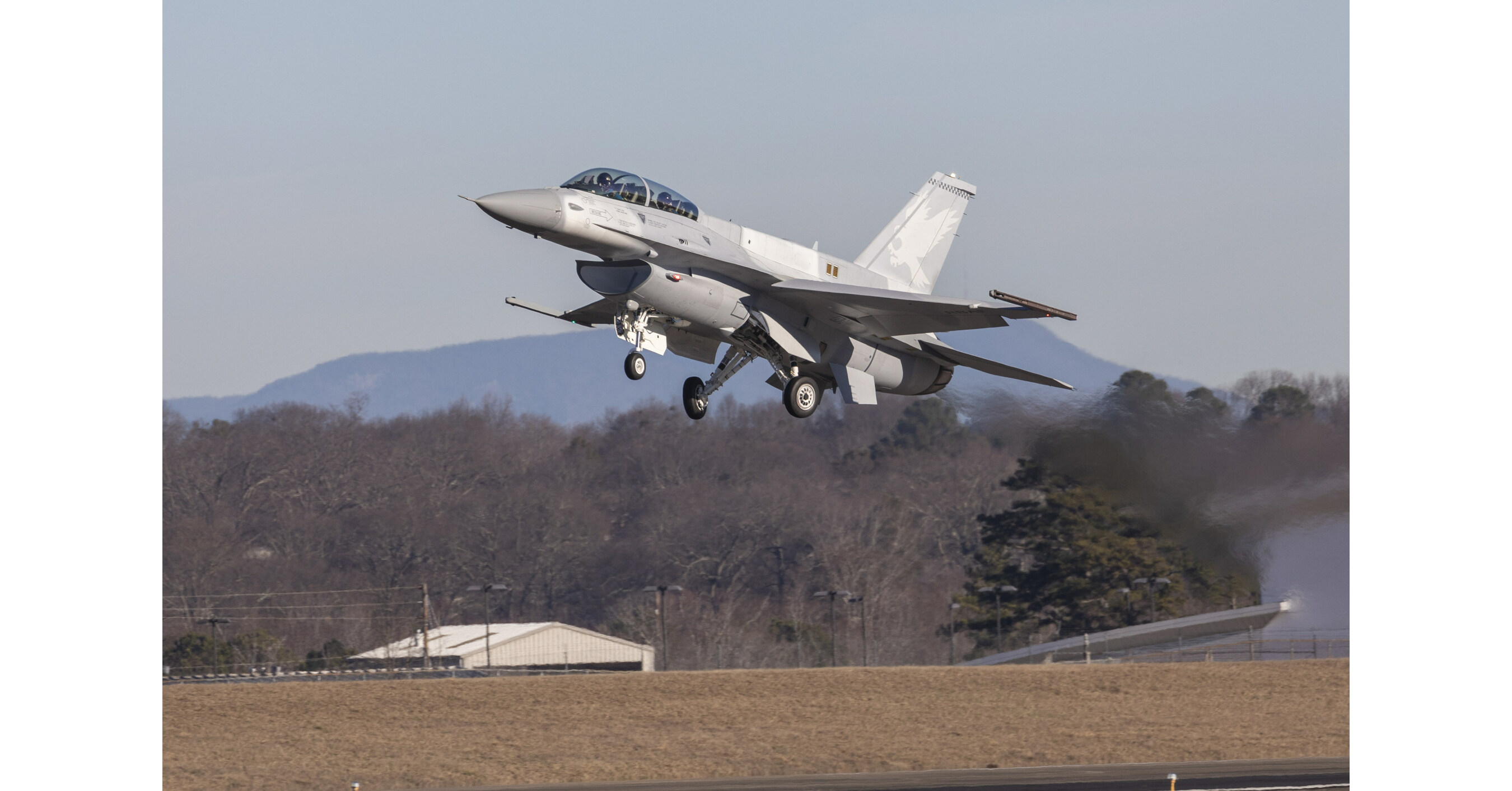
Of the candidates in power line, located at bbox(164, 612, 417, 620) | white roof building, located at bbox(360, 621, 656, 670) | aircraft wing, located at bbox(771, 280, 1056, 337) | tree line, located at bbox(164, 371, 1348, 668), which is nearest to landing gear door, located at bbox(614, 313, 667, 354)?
aircraft wing, located at bbox(771, 280, 1056, 337)

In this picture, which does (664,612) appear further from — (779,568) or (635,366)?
(635,366)

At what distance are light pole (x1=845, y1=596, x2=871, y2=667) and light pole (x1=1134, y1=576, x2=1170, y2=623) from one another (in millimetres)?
12024

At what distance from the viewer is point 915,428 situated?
318ft

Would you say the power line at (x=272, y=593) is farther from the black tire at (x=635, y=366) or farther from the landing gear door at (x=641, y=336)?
the black tire at (x=635, y=366)

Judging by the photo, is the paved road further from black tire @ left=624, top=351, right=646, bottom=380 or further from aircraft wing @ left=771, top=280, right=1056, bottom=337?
black tire @ left=624, top=351, right=646, bottom=380

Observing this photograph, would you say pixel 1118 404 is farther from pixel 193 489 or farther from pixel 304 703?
pixel 193 489

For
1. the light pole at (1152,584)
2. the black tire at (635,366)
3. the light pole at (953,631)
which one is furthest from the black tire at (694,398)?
the light pole at (953,631)

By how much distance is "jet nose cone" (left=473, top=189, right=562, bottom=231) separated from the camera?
23188mm

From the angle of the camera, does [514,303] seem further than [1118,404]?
No

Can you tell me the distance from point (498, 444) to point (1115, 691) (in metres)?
65.9

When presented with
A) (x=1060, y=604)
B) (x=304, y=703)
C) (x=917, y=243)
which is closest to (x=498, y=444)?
(x=1060, y=604)

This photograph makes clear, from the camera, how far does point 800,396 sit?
2736 cm

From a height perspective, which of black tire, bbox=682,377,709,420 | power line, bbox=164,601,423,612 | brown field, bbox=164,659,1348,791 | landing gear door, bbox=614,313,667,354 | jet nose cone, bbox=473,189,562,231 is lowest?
power line, bbox=164,601,423,612

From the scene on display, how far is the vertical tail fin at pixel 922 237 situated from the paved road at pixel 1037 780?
1201 cm
